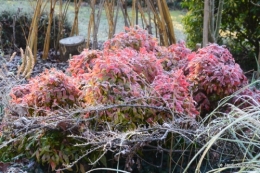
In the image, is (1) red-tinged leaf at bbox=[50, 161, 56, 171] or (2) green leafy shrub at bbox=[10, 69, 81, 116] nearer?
(1) red-tinged leaf at bbox=[50, 161, 56, 171]

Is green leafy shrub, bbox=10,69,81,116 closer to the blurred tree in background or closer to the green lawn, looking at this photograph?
the blurred tree in background

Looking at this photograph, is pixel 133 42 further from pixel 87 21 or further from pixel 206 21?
pixel 87 21

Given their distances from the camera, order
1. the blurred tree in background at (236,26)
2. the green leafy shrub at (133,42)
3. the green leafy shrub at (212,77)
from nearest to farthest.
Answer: the green leafy shrub at (212,77) < the green leafy shrub at (133,42) < the blurred tree in background at (236,26)

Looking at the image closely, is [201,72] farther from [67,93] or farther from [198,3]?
[198,3]

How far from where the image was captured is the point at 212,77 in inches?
114

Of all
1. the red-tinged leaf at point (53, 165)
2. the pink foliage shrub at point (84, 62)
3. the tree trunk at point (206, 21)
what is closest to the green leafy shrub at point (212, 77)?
the pink foliage shrub at point (84, 62)

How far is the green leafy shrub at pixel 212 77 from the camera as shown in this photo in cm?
289

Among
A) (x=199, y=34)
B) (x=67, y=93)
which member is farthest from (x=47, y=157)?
(x=199, y=34)

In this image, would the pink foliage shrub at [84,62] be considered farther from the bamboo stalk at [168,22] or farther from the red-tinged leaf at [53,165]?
the bamboo stalk at [168,22]

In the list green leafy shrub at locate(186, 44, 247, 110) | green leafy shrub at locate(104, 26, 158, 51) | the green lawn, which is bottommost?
the green lawn

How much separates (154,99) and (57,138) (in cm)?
63

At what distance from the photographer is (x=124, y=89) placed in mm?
2590

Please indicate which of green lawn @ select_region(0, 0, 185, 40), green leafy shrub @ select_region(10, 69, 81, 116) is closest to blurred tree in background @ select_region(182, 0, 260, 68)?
green lawn @ select_region(0, 0, 185, 40)

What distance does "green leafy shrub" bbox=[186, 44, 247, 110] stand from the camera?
2.89 meters
